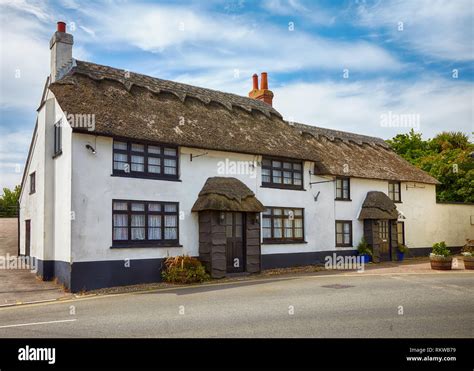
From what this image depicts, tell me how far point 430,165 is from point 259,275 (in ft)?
77.0

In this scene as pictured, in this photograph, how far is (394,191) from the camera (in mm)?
29141

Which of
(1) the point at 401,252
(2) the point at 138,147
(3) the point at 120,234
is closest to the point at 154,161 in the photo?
(2) the point at 138,147

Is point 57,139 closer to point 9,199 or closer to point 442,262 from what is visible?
point 442,262

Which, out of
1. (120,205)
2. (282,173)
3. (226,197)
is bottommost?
(120,205)

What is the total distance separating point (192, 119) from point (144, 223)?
18.0ft

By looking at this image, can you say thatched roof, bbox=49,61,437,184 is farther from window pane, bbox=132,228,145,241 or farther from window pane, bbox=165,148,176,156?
window pane, bbox=132,228,145,241

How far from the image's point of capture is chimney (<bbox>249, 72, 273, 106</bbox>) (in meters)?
28.2

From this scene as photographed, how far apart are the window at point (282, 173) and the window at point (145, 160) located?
5.11 meters

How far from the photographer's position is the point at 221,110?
22.7m

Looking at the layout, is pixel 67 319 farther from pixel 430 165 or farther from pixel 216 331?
pixel 430 165

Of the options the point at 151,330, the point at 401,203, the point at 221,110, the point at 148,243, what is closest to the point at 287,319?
the point at 151,330

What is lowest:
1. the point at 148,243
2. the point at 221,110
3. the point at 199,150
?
the point at 148,243

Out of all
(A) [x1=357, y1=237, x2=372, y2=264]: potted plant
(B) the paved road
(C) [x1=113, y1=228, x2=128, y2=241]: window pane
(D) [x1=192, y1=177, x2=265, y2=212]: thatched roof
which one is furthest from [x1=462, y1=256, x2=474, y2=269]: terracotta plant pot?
(C) [x1=113, y1=228, x2=128, y2=241]: window pane

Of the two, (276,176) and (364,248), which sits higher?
(276,176)
